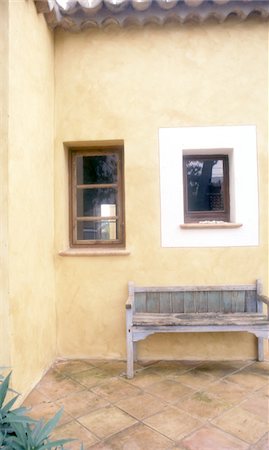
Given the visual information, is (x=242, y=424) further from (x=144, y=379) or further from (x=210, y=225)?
(x=210, y=225)

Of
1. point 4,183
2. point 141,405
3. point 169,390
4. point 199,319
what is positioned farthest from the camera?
point 199,319

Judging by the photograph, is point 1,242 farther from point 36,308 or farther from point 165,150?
point 165,150

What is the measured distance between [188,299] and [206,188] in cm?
131

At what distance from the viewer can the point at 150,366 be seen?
10.1ft

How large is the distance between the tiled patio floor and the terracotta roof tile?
12.1 feet

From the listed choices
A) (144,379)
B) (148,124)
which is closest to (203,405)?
(144,379)

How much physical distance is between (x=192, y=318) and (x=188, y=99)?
7.83 ft

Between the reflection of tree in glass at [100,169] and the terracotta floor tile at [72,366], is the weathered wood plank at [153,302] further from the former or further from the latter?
the reflection of tree in glass at [100,169]

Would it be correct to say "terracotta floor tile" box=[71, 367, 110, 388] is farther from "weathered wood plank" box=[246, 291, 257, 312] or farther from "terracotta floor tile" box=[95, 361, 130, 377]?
"weathered wood plank" box=[246, 291, 257, 312]

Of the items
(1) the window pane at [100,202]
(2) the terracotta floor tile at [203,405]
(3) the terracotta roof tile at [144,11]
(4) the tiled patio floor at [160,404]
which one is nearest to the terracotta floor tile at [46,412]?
(4) the tiled patio floor at [160,404]

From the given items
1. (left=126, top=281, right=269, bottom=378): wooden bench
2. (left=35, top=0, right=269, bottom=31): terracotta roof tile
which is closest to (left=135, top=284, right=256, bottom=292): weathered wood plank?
(left=126, top=281, right=269, bottom=378): wooden bench

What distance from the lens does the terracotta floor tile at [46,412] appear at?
2197 millimetres

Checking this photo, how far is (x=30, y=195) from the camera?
2.68 metres

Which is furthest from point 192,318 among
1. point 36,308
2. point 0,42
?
point 0,42
